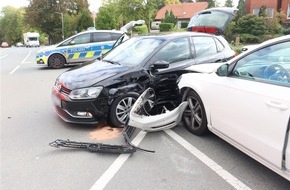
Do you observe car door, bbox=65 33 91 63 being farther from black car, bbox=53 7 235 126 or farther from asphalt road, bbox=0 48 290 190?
asphalt road, bbox=0 48 290 190

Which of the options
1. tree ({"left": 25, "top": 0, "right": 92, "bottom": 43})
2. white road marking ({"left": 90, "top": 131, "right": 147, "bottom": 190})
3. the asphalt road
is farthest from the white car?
tree ({"left": 25, "top": 0, "right": 92, "bottom": 43})

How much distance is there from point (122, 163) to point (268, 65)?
2.08 meters

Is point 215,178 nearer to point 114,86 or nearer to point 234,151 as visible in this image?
point 234,151

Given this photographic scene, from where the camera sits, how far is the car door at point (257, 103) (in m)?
2.96

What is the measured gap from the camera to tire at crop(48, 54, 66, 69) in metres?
→ 13.4

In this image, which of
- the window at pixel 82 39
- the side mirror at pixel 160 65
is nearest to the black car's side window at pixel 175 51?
the side mirror at pixel 160 65

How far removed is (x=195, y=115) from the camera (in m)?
4.69

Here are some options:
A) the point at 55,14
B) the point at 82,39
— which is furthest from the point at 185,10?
the point at 82,39

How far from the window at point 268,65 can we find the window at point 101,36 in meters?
10.3

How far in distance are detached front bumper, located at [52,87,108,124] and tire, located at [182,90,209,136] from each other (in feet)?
4.23

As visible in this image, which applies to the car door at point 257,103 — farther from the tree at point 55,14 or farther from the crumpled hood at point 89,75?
the tree at point 55,14

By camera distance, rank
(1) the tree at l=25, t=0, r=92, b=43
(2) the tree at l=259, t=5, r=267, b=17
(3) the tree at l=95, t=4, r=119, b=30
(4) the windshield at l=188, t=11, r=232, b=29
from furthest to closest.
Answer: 1. (1) the tree at l=25, t=0, r=92, b=43
2. (3) the tree at l=95, t=4, r=119, b=30
3. (2) the tree at l=259, t=5, r=267, b=17
4. (4) the windshield at l=188, t=11, r=232, b=29

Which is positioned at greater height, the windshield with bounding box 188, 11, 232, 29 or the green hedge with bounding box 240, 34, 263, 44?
the windshield with bounding box 188, 11, 232, 29

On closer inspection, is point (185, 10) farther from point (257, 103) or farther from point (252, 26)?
point (257, 103)
